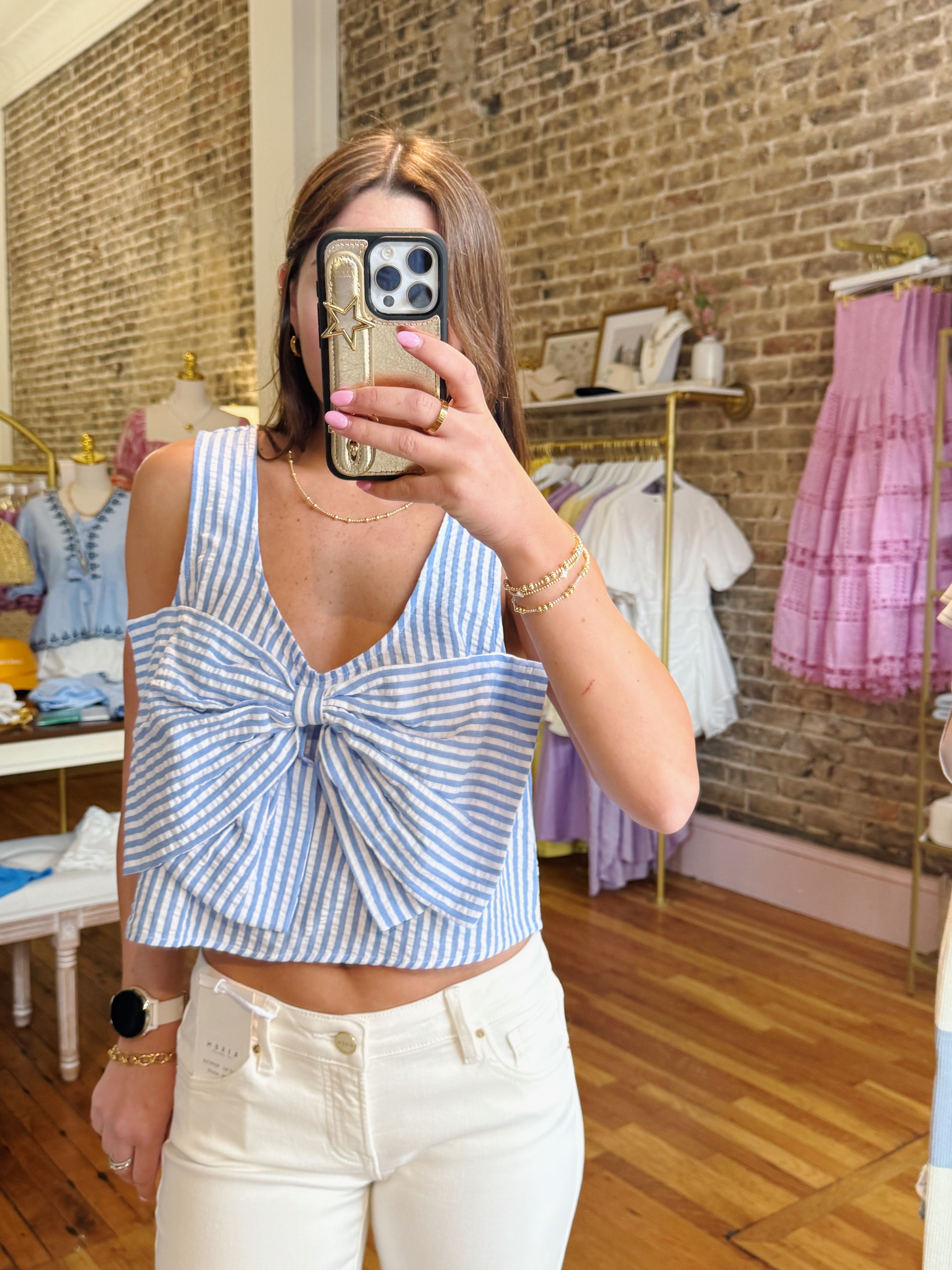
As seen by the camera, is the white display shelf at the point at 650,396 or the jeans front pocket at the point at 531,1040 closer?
the jeans front pocket at the point at 531,1040

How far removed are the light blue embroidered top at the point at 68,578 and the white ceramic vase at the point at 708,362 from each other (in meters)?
2.11

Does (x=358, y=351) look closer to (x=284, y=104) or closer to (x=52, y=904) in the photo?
(x=52, y=904)

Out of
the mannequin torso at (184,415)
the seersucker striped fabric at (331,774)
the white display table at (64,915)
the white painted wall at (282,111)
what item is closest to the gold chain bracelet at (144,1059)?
the seersucker striped fabric at (331,774)

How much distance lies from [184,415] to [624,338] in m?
1.86

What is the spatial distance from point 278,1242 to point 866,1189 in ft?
6.10

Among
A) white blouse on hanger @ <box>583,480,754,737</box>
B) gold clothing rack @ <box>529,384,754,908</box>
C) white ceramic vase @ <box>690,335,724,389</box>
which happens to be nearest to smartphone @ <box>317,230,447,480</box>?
gold clothing rack @ <box>529,384,754,908</box>

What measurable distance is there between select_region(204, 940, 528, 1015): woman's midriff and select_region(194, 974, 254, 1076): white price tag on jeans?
1.0 inches

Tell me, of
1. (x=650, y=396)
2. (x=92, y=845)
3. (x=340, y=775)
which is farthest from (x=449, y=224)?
(x=650, y=396)

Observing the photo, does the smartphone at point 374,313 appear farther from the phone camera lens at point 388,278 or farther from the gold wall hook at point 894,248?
the gold wall hook at point 894,248

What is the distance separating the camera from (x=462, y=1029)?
815 millimetres

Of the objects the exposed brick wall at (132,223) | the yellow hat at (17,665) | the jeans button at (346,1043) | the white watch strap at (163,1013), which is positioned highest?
the exposed brick wall at (132,223)

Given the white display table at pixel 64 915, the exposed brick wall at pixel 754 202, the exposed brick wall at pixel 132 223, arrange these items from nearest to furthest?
1. the white display table at pixel 64 915
2. the exposed brick wall at pixel 754 202
3. the exposed brick wall at pixel 132 223

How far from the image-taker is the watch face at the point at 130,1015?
0.91m

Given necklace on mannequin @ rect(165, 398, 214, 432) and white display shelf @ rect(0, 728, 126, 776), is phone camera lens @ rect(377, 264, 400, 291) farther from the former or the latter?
necklace on mannequin @ rect(165, 398, 214, 432)
